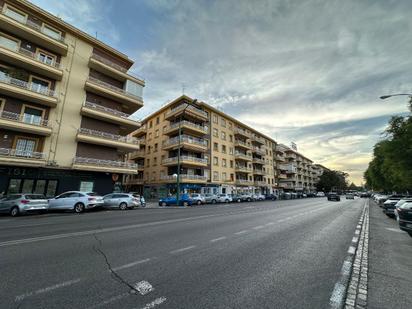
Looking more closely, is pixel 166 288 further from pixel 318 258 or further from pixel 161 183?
pixel 161 183

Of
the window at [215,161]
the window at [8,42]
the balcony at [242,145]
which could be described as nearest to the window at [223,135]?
the balcony at [242,145]

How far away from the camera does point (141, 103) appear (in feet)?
88.0

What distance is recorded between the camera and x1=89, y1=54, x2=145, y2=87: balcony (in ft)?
77.9

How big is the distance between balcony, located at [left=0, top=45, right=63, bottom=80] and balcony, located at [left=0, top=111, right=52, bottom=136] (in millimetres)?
4726

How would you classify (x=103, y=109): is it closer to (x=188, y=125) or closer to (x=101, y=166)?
(x=101, y=166)

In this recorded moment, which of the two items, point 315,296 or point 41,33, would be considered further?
point 41,33

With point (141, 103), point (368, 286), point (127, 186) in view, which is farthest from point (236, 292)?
point (127, 186)

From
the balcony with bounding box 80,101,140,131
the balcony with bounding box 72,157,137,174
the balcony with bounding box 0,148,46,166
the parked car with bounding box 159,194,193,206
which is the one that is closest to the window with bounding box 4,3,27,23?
the balcony with bounding box 80,101,140,131

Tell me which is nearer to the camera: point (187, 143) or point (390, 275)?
point (390, 275)

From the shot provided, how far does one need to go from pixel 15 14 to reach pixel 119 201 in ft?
67.4

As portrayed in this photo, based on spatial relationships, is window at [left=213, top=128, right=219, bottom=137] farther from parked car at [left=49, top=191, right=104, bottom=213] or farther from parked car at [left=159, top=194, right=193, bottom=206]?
parked car at [left=49, top=191, right=104, bottom=213]

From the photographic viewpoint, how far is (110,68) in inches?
974

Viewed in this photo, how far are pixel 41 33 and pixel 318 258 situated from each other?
28.1 m

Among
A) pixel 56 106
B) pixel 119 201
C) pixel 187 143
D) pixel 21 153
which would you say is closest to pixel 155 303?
pixel 119 201
